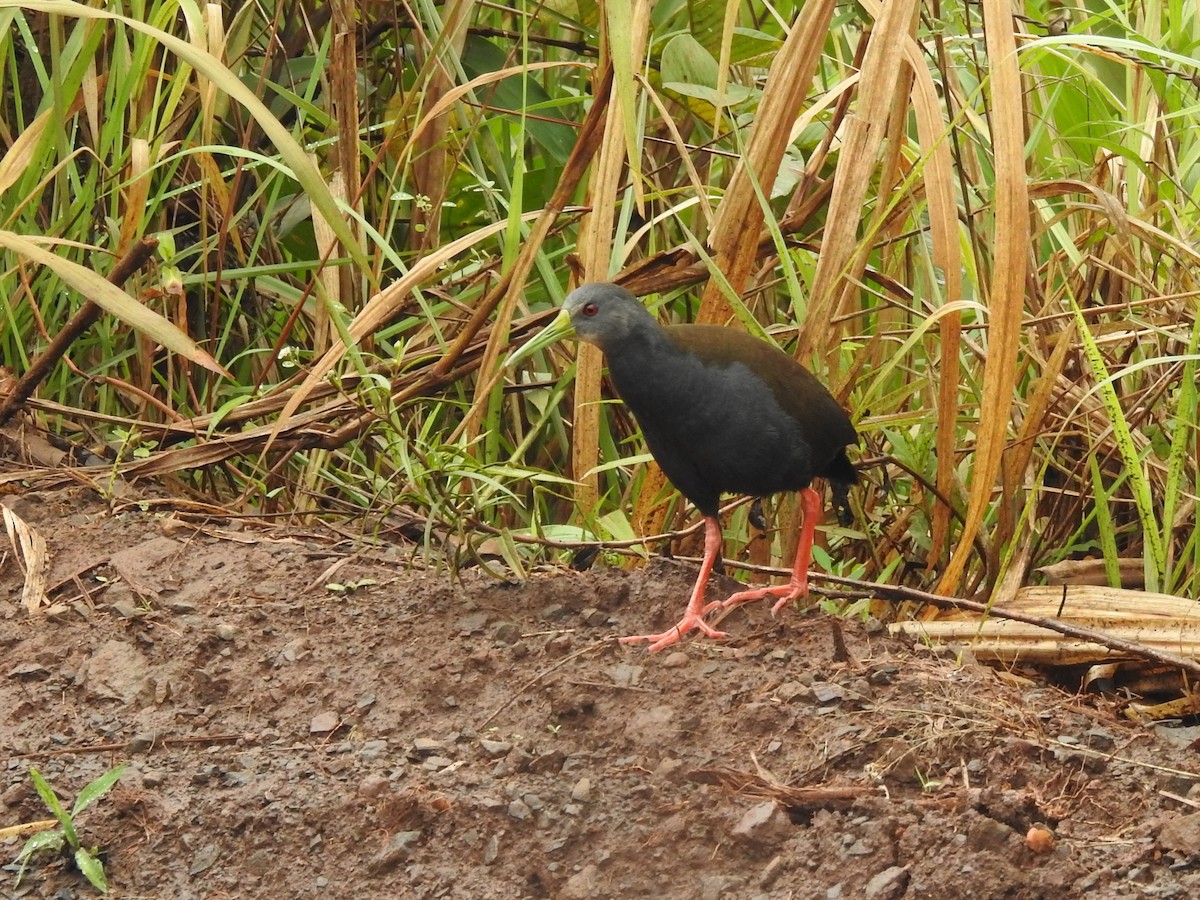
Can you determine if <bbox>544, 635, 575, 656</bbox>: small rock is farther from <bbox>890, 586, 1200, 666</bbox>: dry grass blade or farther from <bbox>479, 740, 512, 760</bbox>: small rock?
<bbox>890, 586, 1200, 666</bbox>: dry grass blade

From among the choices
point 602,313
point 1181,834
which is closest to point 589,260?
point 602,313

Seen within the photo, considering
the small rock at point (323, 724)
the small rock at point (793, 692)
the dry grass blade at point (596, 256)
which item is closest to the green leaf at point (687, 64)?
the dry grass blade at point (596, 256)

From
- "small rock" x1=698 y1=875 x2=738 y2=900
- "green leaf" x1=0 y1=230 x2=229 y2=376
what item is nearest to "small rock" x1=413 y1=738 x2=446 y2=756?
"small rock" x1=698 y1=875 x2=738 y2=900

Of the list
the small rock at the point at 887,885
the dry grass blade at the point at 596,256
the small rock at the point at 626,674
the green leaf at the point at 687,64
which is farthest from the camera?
the green leaf at the point at 687,64

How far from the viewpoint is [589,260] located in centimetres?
349

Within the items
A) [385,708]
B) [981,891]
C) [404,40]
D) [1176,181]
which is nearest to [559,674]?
[385,708]

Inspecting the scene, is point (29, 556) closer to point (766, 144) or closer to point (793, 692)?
point (793, 692)

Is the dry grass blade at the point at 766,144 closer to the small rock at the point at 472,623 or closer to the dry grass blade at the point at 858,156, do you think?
the dry grass blade at the point at 858,156

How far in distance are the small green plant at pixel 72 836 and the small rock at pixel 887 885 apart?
3.66 ft

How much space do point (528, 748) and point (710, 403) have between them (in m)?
1.00

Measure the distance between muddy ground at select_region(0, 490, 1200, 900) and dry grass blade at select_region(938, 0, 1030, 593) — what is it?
44cm

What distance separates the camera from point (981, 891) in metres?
2.07

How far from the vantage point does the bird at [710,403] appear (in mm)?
3246

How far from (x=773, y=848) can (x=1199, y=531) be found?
5.33 feet
